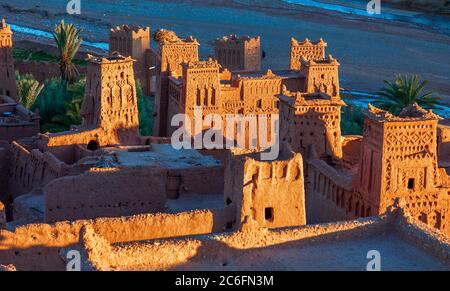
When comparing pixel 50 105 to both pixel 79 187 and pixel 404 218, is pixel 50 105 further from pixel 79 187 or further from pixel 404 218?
pixel 404 218

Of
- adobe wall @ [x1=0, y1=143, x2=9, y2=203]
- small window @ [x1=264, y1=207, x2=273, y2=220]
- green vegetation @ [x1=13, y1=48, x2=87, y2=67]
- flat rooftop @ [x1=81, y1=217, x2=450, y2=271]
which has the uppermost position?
flat rooftop @ [x1=81, y1=217, x2=450, y2=271]

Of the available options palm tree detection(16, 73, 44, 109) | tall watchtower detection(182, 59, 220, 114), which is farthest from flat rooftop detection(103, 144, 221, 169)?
palm tree detection(16, 73, 44, 109)

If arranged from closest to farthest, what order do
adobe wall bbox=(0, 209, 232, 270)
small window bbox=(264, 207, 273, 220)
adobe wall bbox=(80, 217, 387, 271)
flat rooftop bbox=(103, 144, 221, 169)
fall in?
adobe wall bbox=(80, 217, 387, 271) → adobe wall bbox=(0, 209, 232, 270) → small window bbox=(264, 207, 273, 220) → flat rooftop bbox=(103, 144, 221, 169)

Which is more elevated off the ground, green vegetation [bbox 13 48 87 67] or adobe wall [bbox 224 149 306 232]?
adobe wall [bbox 224 149 306 232]

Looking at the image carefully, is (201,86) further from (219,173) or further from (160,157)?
(219,173)

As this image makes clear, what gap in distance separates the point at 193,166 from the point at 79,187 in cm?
453

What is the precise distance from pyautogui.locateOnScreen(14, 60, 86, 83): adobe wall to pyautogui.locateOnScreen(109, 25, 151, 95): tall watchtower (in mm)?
6979

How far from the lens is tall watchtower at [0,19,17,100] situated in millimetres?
41969

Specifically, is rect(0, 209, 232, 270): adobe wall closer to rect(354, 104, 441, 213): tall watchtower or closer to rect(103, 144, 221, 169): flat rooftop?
rect(103, 144, 221, 169): flat rooftop

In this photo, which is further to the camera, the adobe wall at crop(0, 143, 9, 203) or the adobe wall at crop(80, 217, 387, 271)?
the adobe wall at crop(0, 143, 9, 203)

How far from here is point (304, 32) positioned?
80750mm
